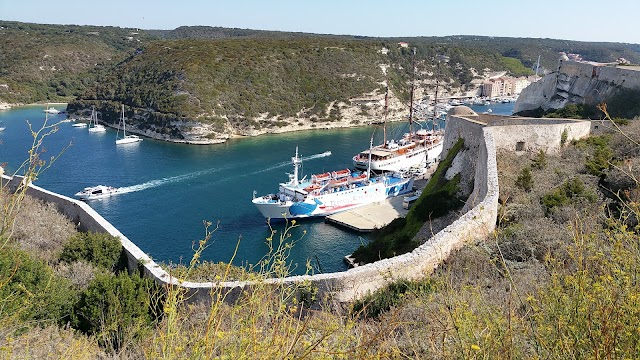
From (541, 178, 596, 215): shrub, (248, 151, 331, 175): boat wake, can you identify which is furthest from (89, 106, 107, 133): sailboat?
(541, 178, 596, 215): shrub

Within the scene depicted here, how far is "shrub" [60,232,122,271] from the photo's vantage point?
1159 cm

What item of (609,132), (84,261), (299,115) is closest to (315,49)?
(299,115)

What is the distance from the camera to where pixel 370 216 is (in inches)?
987

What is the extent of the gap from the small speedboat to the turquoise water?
59 centimetres

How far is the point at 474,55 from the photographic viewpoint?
299 ft

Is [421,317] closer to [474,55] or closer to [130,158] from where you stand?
[130,158]

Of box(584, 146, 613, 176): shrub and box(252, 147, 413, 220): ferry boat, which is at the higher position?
box(584, 146, 613, 176): shrub

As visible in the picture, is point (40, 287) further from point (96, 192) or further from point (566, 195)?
point (96, 192)

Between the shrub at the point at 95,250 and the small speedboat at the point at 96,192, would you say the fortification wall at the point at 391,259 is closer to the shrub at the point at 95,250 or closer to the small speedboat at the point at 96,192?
the shrub at the point at 95,250

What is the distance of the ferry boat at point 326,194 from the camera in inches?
963

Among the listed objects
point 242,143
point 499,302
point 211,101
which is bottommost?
point 242,143

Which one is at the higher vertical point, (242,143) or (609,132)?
(609,132)

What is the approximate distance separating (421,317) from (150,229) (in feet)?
64.3

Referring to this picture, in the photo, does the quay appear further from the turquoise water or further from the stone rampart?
the stone rampart
